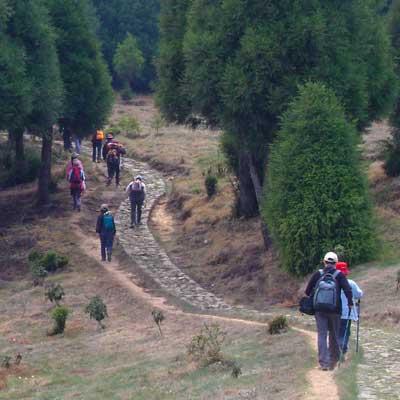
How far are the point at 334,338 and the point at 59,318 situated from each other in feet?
22.6

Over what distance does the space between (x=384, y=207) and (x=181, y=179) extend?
9.92m

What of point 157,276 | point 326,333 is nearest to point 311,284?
point 326,333

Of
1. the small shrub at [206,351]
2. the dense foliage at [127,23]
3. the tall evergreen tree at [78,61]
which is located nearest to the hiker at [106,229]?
the tall evergreen tree at [78,61]

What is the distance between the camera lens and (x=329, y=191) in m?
17.7

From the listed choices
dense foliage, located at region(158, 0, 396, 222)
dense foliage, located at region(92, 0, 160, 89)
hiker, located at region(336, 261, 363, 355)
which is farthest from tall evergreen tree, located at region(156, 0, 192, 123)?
dense foliage, located at region(92, 0, 160, 89)

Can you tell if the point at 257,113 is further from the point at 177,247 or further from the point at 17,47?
the point at 17,47

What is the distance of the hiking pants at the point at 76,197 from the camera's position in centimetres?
2637

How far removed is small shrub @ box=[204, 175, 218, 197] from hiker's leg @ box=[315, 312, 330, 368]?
16546 millimetres

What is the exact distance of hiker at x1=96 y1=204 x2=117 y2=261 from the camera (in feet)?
69.9

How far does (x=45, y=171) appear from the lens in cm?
2717

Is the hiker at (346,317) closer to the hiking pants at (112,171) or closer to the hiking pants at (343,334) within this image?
the hiking pants at (343,334)

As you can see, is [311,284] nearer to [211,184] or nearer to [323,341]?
[323,341]

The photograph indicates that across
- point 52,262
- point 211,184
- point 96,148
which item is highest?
point 96,148

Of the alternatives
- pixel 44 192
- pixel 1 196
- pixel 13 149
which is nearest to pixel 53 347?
pixel 44 192
